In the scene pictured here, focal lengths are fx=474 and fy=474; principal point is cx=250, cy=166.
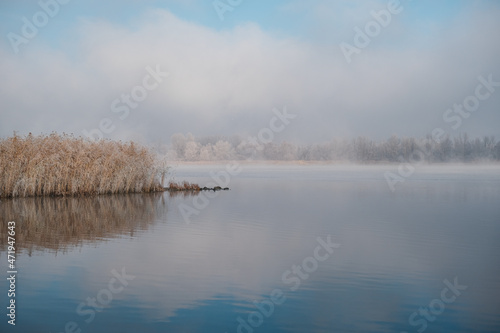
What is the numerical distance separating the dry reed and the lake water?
4367 mm

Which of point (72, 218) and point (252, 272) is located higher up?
point (72, 218)

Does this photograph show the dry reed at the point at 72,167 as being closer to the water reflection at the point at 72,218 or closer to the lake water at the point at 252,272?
the water reflection at the point at 72,218

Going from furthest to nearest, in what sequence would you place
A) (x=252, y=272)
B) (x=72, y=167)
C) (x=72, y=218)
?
(x=72, y=167), (x=72, y=218), (x=252, y=272)

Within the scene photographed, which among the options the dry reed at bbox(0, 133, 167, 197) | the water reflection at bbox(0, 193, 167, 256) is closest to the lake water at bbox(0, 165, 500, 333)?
the water reflection at bbox(0, 193, 167, 256)

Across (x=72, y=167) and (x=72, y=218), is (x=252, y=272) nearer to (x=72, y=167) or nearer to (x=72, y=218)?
(x=72, y=218)

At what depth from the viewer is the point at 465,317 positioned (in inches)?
264

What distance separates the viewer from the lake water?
650cm

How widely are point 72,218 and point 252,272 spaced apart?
8843mm

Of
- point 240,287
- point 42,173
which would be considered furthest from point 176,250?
point 42,173

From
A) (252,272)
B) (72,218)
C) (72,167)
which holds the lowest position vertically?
(252,272)

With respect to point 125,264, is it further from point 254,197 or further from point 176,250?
point 254,197

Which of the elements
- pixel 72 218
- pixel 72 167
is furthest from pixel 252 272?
pixel 72 167

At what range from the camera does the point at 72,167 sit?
23.0 metres

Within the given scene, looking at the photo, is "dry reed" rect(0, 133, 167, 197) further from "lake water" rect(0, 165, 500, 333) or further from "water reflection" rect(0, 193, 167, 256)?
"lake water" rect(0, 165, 500, 333)
